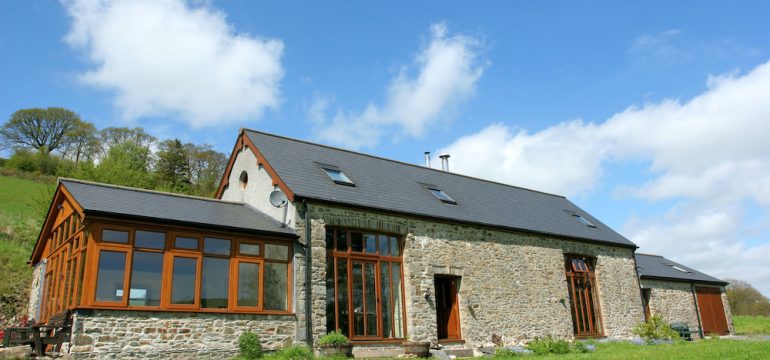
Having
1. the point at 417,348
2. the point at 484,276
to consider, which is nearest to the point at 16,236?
the point at 417,348

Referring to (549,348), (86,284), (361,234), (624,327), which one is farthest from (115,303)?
(624,327)

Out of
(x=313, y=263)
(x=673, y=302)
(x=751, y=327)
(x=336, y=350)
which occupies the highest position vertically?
(x=313, y=263)

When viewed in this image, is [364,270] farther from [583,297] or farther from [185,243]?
[583,297]

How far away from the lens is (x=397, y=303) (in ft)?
53.4

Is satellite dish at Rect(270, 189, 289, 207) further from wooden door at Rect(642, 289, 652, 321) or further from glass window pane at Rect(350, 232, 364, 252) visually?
wooden door at Rect(642, 289, 652, 321)

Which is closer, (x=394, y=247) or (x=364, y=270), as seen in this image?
(x=364, y=270)

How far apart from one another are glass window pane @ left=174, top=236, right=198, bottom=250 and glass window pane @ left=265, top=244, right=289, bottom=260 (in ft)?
6.02

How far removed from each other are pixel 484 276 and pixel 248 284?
315 inches

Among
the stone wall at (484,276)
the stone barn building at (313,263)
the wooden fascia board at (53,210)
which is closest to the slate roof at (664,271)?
the stone barn building at (313,263)

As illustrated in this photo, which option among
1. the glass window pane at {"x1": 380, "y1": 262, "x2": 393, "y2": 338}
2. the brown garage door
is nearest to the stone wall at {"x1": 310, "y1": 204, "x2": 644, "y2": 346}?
the glass window pane at {"x1": 380, "y1": 262, "x2": 393, "y2": 338}

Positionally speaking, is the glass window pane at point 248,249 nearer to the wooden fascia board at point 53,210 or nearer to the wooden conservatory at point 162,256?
the wooden conservatory at point 162,256

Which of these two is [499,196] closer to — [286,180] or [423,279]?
[423,279]

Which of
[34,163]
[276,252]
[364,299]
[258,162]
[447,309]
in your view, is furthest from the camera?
[34,163]

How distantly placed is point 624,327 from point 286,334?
15.3 meters
